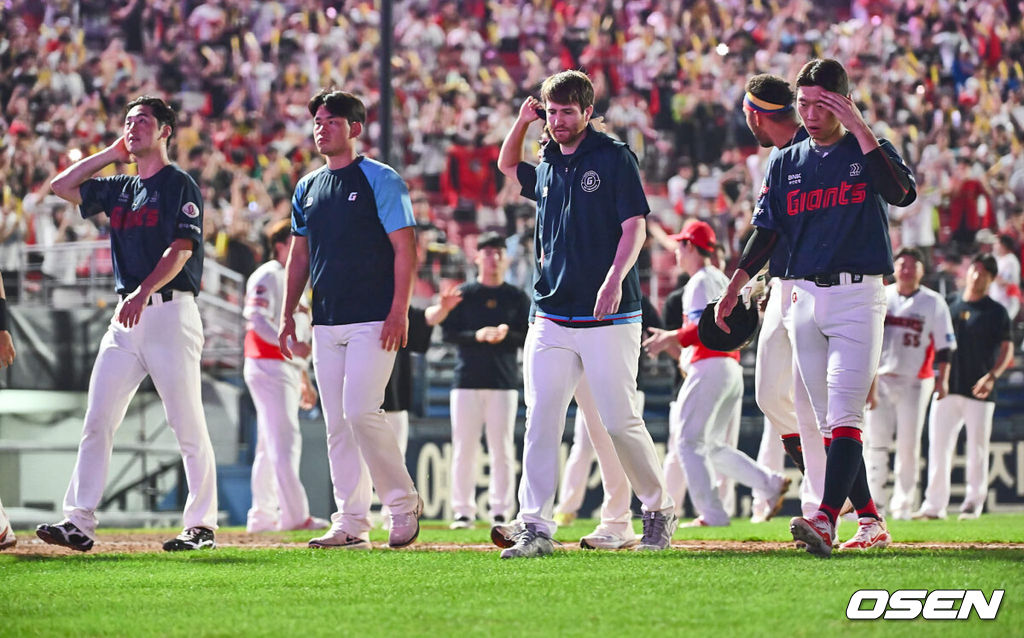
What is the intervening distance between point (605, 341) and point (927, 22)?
18906 mm

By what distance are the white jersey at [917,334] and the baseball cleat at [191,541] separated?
722 cm

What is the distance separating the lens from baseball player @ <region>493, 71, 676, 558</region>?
630cm

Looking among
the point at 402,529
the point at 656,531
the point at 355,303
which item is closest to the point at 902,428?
the point at 656,531

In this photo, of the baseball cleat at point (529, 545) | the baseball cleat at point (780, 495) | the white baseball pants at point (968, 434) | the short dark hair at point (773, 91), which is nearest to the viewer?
the baseball cleat at point (529, 545)

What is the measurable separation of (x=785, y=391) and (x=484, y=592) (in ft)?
10.6

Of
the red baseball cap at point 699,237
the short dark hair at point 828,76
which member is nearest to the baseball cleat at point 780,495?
the red baseball cap at point 699,237

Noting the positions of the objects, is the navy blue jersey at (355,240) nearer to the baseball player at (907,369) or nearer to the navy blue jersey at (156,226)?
the navy blue jersey at (156,226)

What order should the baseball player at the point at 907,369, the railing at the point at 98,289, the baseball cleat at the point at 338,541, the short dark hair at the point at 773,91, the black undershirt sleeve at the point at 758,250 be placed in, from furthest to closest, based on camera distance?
1. the railing at the point at 98,289
2. the baseball player at the point at 907,369
3. the baseball cleat at the point at 338,541
4. the short dark hair at the point at 773,91
5. the black undershirt sleeve at the point at 758,250

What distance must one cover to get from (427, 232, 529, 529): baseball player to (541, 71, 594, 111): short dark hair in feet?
16.3

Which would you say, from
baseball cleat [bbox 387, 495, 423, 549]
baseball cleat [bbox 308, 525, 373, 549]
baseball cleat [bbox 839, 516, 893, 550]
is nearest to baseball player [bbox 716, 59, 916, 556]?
baseball cleat [bbox 839, 516, 893, 550]

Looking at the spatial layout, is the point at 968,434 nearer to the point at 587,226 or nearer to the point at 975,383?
the point at 975,383

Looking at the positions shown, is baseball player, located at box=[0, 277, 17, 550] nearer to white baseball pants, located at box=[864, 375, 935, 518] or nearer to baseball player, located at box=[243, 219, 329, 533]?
baseball player, located at box=[243, 219, 329, 533]

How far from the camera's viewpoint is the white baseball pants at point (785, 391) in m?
6.91

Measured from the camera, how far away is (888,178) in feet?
19.6
